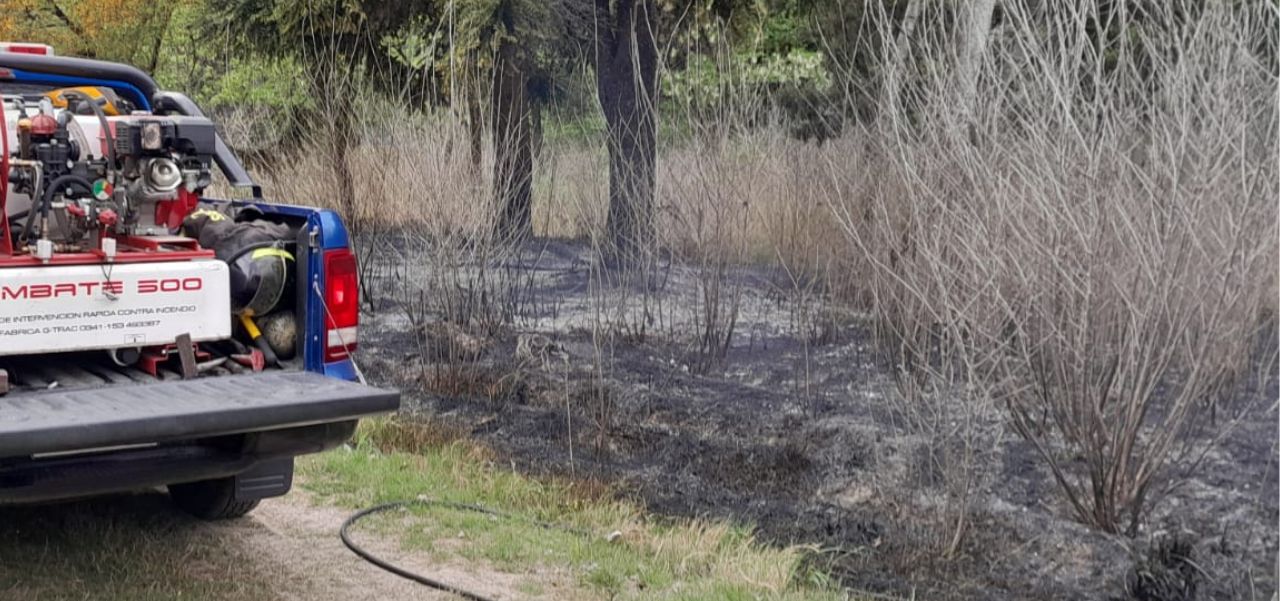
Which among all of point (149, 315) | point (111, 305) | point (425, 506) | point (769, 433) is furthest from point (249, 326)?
point (769, 433)

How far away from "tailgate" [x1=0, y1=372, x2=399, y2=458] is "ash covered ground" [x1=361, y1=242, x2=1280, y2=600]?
7.00ft

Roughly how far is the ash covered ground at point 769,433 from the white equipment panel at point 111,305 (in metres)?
2.43

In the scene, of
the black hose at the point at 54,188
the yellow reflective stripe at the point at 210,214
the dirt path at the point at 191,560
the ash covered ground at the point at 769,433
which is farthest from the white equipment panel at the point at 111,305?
the ash covered ground at the point at 769,433

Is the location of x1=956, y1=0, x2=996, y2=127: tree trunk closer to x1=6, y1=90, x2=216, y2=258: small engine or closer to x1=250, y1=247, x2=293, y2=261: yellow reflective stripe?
x1=250, y1=247, x2=293, y2=261: yellow reflective stripe

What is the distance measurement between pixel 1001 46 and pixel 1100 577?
2.02 meters

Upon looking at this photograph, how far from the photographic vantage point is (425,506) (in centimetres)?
579

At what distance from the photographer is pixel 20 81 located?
16.7ft

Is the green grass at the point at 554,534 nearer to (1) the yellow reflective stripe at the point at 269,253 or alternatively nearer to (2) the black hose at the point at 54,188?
(1) the yellow reflective stripe at the point at 269,253

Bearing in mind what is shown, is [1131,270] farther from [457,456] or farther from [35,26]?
[35,26]

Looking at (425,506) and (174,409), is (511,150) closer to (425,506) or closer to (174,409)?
(425,506)

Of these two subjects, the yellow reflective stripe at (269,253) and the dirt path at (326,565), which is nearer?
the yellow reflective stripe at (269,253)

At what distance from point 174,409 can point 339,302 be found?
0.92 meters

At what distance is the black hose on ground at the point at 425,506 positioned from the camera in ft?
15.7

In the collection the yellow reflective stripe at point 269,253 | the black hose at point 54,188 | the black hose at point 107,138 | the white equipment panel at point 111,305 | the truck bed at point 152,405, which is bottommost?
the truck bed at point 152,405
